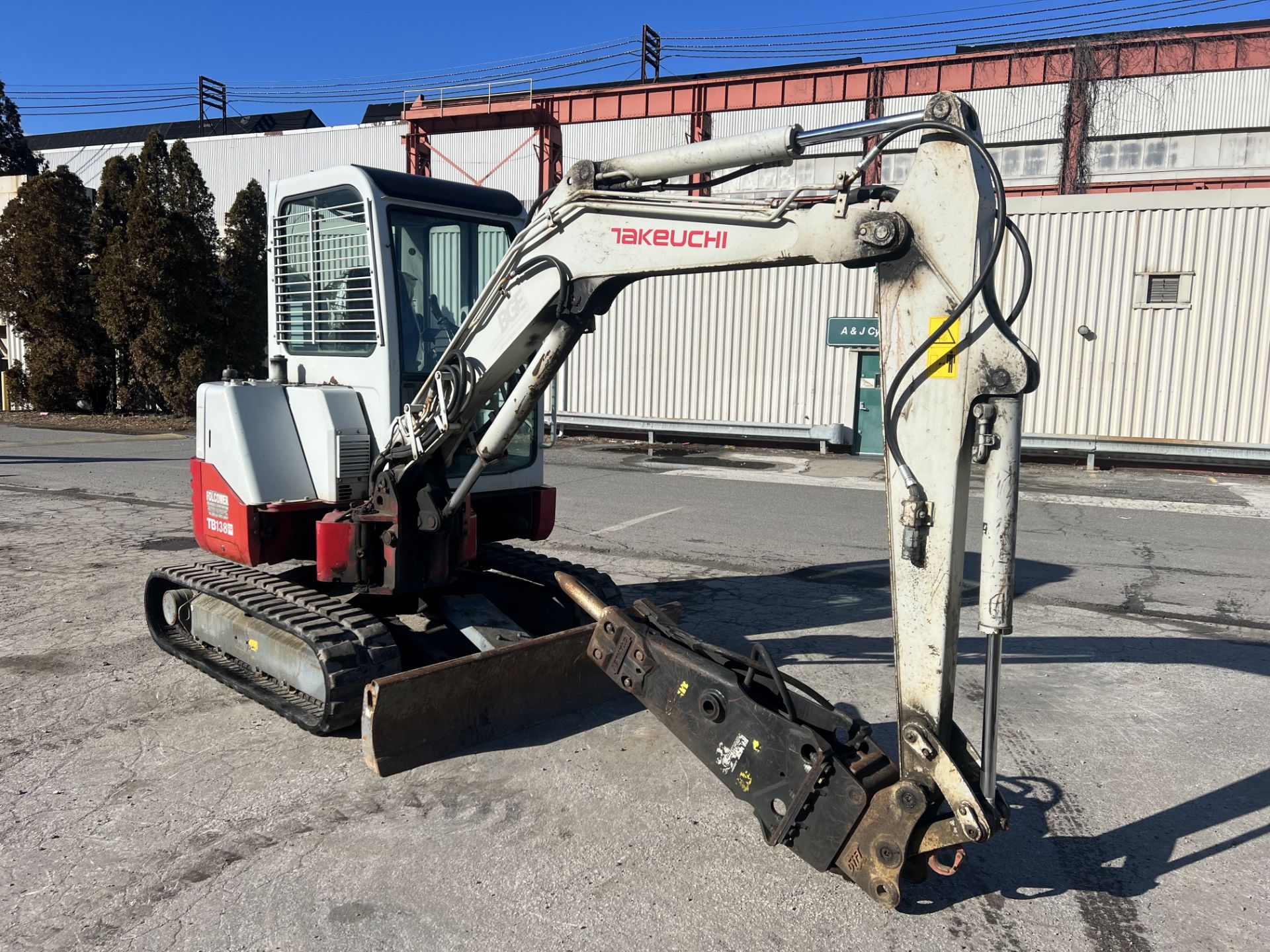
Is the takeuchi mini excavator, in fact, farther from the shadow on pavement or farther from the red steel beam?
the red steel beam

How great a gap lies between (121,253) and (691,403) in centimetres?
1482

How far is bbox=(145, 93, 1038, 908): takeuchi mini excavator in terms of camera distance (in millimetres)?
3186

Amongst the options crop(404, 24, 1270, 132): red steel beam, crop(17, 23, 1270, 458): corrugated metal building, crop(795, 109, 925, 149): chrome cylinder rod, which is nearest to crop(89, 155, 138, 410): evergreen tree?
crop(17, 23, 1270, 458): corrugated metal building

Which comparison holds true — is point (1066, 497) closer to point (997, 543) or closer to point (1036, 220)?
point (1036, 220)

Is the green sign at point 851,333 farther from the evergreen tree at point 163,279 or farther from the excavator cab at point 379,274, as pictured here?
the evergreen tree at point 163,279

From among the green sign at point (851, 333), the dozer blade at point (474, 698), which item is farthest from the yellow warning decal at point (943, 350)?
the green sign at point (851, 333)

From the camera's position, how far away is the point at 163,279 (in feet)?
Result: 78.2

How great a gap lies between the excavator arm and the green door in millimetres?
15896

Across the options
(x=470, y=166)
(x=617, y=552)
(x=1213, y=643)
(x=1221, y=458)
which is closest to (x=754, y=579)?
(x=617, y=552)

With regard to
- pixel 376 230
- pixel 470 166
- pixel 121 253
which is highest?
pixel 470 166

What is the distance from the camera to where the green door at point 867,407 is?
63.2 feet

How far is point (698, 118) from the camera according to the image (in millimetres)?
26953

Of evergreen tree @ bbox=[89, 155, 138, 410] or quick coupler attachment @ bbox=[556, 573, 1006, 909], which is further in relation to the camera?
evergreen tree @ bbox=[89, 155, 138, 410]

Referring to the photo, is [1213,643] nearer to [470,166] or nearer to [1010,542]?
[1010,542]
